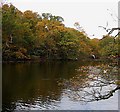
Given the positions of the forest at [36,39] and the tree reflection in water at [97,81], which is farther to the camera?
the forest at [36,39]

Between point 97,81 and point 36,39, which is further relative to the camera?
Answer: point 36,39

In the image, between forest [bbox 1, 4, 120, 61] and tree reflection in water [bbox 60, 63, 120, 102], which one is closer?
tree reflection in water [bbox 60, 63, 120, 102]

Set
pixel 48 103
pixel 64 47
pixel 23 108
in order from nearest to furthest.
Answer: pixel 23 108
pixel 48 103
pixel 64 47

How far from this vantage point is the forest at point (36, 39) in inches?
2697

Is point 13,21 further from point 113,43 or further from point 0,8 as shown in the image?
point 113,43

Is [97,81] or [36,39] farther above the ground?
[36,39]

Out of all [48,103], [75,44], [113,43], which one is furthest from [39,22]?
[113,43]

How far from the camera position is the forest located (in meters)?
68.5

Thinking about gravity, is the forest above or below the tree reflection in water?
above

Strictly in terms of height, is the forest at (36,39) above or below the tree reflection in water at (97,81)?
above

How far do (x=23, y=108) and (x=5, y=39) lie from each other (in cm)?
4822

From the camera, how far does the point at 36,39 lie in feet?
251

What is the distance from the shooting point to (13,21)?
67.9 m

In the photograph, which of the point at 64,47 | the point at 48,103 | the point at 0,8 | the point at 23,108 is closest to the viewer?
the point at 23,108
